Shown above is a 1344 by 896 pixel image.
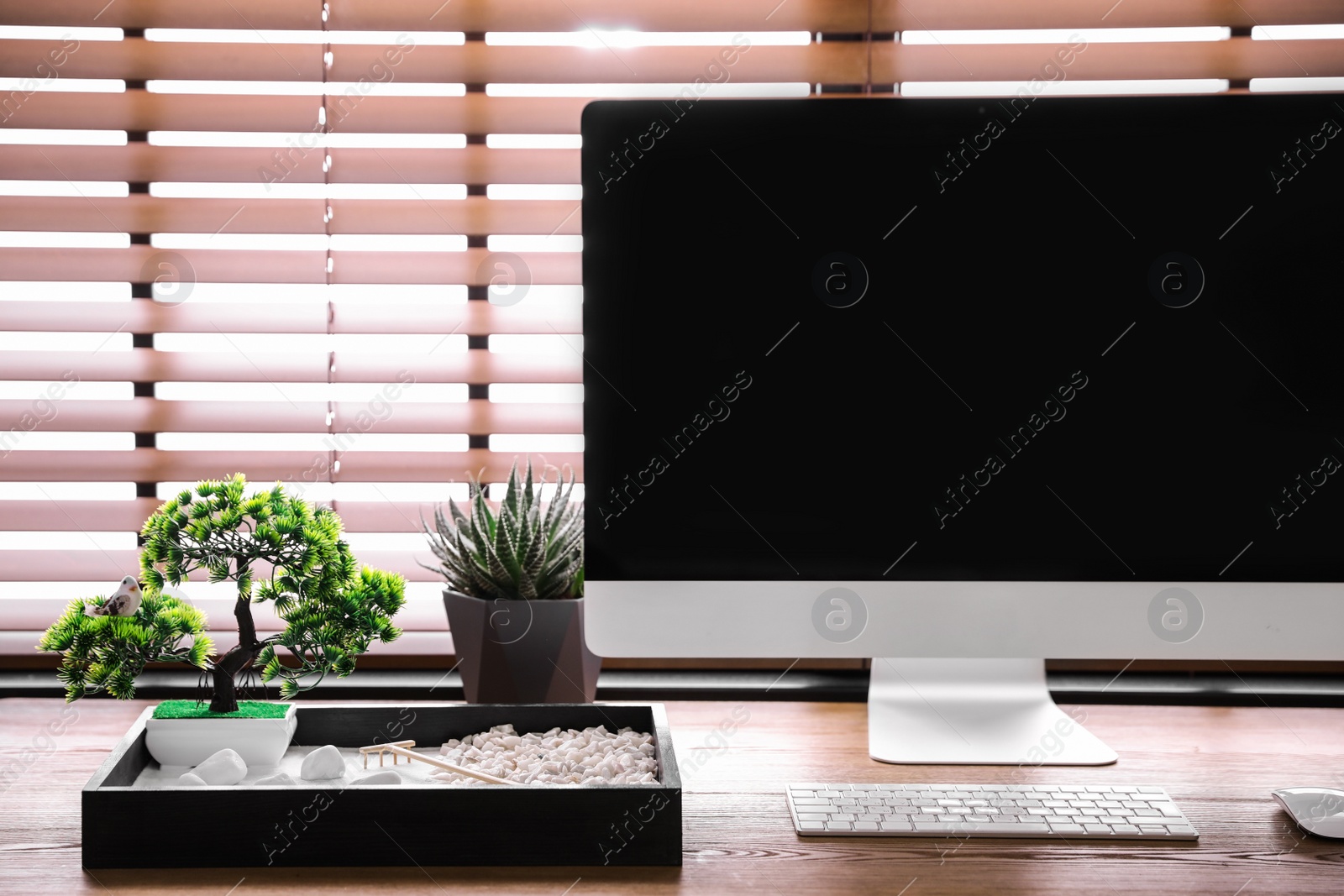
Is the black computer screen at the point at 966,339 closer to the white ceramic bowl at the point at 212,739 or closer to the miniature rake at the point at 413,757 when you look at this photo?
the miniature rake at the point at 413,757

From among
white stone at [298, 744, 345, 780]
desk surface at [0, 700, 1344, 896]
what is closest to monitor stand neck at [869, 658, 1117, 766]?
desk surface at [0, 700, 1344, 896]

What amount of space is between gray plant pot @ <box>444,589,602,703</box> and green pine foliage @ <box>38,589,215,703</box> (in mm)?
260

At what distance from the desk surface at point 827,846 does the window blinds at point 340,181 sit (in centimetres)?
39

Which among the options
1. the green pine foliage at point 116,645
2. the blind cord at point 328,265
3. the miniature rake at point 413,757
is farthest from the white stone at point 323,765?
the blind cord at point 328,265

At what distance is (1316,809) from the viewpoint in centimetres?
73

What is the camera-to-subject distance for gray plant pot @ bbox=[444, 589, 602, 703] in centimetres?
95

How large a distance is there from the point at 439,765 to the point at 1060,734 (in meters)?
0.57

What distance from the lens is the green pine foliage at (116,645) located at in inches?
30.1

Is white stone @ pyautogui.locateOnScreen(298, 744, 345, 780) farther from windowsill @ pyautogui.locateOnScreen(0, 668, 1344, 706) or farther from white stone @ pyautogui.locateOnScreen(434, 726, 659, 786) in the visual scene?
windowsill @ pyautogui.locateOnScreen(0, 668, 1344, 706)

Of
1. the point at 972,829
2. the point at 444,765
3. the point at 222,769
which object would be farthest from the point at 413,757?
the point at 972,829

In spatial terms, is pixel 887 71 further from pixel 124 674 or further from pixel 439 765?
pixel 124 674

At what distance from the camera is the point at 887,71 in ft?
3.86

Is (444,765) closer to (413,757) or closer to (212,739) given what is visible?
(413,757)

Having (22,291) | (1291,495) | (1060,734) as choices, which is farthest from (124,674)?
(1291,495)
